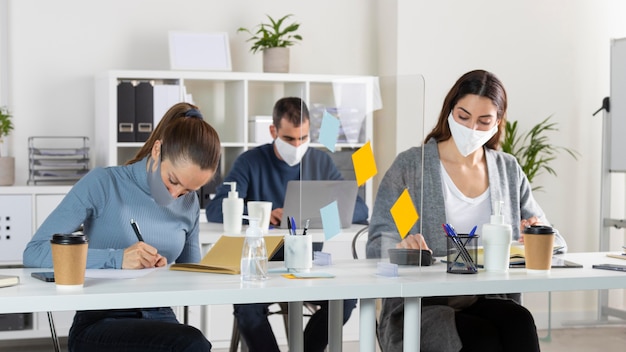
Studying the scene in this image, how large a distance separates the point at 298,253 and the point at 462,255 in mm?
445

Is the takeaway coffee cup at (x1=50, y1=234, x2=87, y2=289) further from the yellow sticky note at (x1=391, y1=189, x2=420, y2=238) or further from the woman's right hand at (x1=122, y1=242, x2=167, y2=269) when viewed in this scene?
the yellow sticky note at (x1=391, y1=189, x2=420, y2=238)

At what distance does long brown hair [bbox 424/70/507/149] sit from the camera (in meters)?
2.80

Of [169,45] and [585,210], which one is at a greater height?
[169,45]

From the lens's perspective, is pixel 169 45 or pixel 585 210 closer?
pixel 169 45

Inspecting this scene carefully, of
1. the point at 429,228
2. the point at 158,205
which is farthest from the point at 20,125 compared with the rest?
the point at 429,228

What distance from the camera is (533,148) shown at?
17.0 feet

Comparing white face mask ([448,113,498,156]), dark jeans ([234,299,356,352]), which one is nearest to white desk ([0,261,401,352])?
white face mask ([448,113,498,156])

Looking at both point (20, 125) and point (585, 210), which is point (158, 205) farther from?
point (585, 210)

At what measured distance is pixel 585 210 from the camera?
17.9ft

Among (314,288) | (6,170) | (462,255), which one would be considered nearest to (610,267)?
(462,255)

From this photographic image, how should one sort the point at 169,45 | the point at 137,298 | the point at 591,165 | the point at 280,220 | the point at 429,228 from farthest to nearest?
the point at 591,165, the point at 169,45, the point at 280,220, the point at 429,228, the point at 137,298

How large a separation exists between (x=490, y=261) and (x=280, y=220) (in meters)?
1.38

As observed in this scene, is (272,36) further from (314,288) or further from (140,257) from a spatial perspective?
(314,288)

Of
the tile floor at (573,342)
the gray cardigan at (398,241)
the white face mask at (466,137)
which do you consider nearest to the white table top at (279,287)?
the gray cardigan at (398,241)
